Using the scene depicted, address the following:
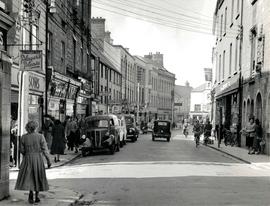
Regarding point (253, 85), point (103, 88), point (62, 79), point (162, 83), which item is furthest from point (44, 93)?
point (162, 83)

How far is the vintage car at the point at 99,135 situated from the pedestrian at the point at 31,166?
478 inches

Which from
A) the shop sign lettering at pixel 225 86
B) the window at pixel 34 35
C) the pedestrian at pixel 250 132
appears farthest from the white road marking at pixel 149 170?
the shop sign lettering at pixel 225 86

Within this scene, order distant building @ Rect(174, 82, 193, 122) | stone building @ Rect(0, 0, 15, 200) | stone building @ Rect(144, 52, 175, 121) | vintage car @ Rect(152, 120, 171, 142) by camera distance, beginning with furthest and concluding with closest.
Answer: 1. distant building @ Rect(174, 82, 193, 122)
2. stone building @ Rect(144, 52, 175, 121)
3. vintage car @ Rect(152, 120, 171, 142)
4. stone building @ Rect(0, 0, 15, 200)

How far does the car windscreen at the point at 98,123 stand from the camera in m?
22.6

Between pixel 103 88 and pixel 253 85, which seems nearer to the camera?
→ pixel 253 85

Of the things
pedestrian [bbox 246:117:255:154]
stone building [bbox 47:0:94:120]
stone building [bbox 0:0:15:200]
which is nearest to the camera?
stone building [bbox 0:0:15:200]

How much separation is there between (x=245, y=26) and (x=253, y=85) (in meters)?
4.90

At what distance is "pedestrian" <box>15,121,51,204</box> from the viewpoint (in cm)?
896

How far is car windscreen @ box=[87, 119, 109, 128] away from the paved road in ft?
14.5

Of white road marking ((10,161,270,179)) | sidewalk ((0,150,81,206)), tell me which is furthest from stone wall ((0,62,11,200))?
white road marking ((10,161,270,179))

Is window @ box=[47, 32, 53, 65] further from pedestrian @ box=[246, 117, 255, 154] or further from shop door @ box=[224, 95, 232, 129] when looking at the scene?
shop door @ box=[224, 95, 232, 129]

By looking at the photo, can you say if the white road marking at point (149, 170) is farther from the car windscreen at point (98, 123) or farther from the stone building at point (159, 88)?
the stone building at point (159, 88)

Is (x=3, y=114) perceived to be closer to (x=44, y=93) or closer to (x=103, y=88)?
(x=44, y=93)

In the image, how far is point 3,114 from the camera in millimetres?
9453
